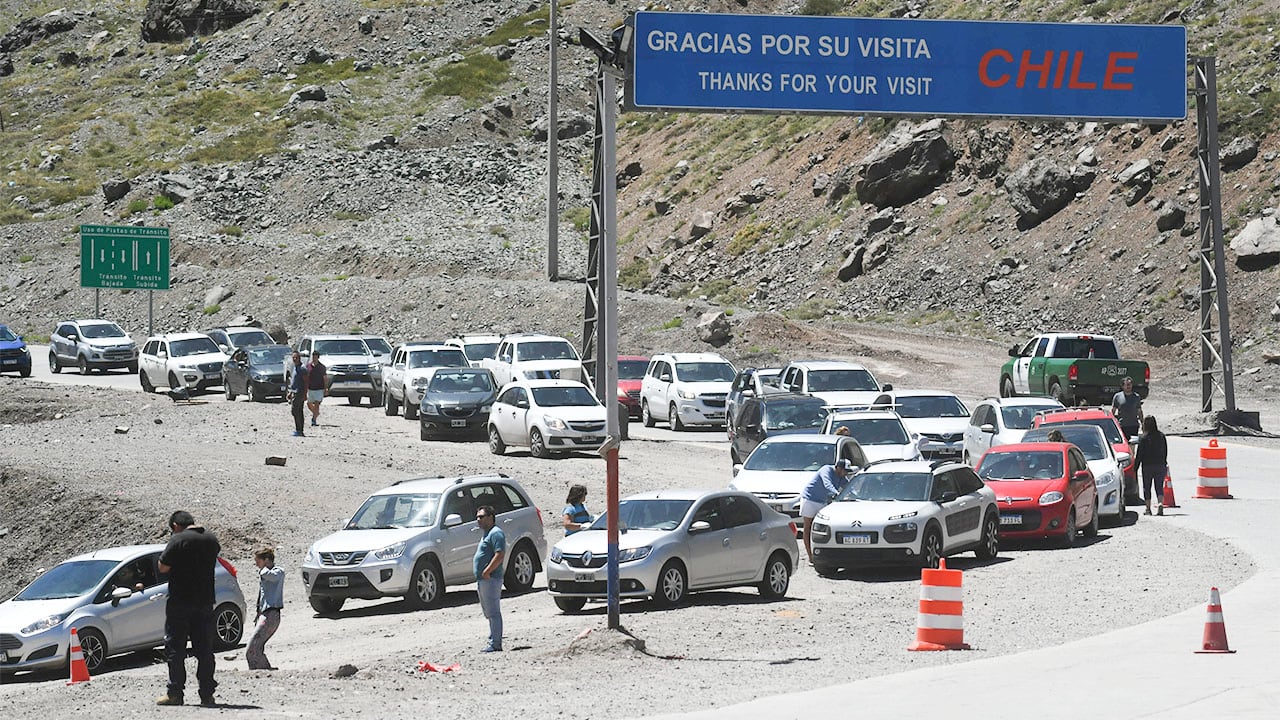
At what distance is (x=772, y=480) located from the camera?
23875 millimetres

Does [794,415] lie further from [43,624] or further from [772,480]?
[43,624]

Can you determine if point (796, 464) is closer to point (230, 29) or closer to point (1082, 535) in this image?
point (1082, 535)

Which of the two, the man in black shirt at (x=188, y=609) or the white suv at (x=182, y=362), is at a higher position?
the white suv at (x=182, y=362)

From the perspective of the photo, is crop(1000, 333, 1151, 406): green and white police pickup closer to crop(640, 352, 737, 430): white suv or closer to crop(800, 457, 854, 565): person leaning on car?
crop(640, 352, 737, 430): white suv

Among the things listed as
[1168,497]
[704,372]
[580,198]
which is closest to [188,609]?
[1168,497]

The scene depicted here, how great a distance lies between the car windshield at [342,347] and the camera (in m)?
43.1

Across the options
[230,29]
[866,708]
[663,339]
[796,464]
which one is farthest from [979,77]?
[230,29]

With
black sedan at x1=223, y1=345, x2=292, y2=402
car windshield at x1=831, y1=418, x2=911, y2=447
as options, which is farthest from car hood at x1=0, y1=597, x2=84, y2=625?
black sedan at x1=223, y1=345, x2=292, y2=402

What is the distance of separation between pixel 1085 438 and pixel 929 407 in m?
5.96

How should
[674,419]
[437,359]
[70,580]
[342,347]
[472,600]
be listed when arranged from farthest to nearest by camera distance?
[342,347]
[437,359]
[674,419]
[472,600]
[70,580]

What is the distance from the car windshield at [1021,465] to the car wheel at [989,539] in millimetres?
1567

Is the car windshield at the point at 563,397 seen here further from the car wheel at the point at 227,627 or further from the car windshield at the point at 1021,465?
the car wheel at the point at 227,627

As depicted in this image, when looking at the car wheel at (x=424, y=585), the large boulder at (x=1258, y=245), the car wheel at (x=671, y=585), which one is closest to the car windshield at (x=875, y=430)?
the car wheel at (x=671, y=585)

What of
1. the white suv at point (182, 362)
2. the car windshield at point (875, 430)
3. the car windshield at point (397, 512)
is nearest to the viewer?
the car windshield at point (397, 512)
